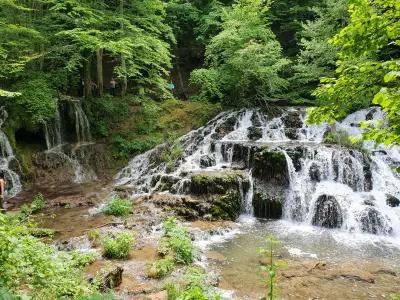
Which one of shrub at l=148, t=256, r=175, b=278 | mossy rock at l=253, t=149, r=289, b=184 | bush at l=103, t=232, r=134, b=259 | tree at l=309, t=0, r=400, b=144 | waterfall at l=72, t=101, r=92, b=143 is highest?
waterfall at l=72, t=101, r=92, b=143

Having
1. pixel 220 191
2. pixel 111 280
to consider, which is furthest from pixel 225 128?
pixel 111 280

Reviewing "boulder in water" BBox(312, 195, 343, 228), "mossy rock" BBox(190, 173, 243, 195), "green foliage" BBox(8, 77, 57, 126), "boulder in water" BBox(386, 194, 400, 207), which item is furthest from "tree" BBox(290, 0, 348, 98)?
"green foliage" BBox(8, 77, 57, 126)

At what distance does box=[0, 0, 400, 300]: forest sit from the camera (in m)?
4.77

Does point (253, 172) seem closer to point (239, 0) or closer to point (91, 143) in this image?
point (91, 143)

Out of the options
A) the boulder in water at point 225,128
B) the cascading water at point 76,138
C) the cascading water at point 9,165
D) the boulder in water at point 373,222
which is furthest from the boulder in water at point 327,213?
the cascading water at point 9,165

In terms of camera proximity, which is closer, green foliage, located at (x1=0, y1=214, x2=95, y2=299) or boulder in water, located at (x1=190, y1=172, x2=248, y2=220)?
green foliage, located at (x1=0, y1=214, x2=95, y2=299)

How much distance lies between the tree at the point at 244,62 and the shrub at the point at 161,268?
12.5 metres

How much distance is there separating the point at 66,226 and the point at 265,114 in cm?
1195

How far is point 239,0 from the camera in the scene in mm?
19828

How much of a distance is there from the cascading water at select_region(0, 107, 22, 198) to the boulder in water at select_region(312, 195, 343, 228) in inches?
437

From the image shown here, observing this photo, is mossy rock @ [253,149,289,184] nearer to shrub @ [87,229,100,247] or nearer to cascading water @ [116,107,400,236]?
cascading water @ [116,107,400,236]

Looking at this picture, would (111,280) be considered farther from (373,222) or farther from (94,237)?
(373,222)

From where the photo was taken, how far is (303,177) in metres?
13.3

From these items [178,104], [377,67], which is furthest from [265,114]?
[377,67]
